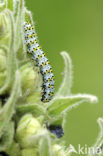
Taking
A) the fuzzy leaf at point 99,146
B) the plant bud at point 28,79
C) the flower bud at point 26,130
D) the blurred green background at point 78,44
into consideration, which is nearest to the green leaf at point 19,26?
the plant bud at point 28,79

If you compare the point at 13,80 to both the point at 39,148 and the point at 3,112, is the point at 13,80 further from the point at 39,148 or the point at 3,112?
the point at 39,148

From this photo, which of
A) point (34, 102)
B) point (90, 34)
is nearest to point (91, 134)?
point (90, 34)

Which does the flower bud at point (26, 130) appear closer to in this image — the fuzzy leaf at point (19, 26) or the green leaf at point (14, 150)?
the green leaf at point (14, 150)

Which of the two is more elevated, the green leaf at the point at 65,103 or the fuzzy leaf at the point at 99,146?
the green leaf at the point at 65,103

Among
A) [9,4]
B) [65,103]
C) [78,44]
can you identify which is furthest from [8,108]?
[78,44]

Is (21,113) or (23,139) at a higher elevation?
(21,113)
